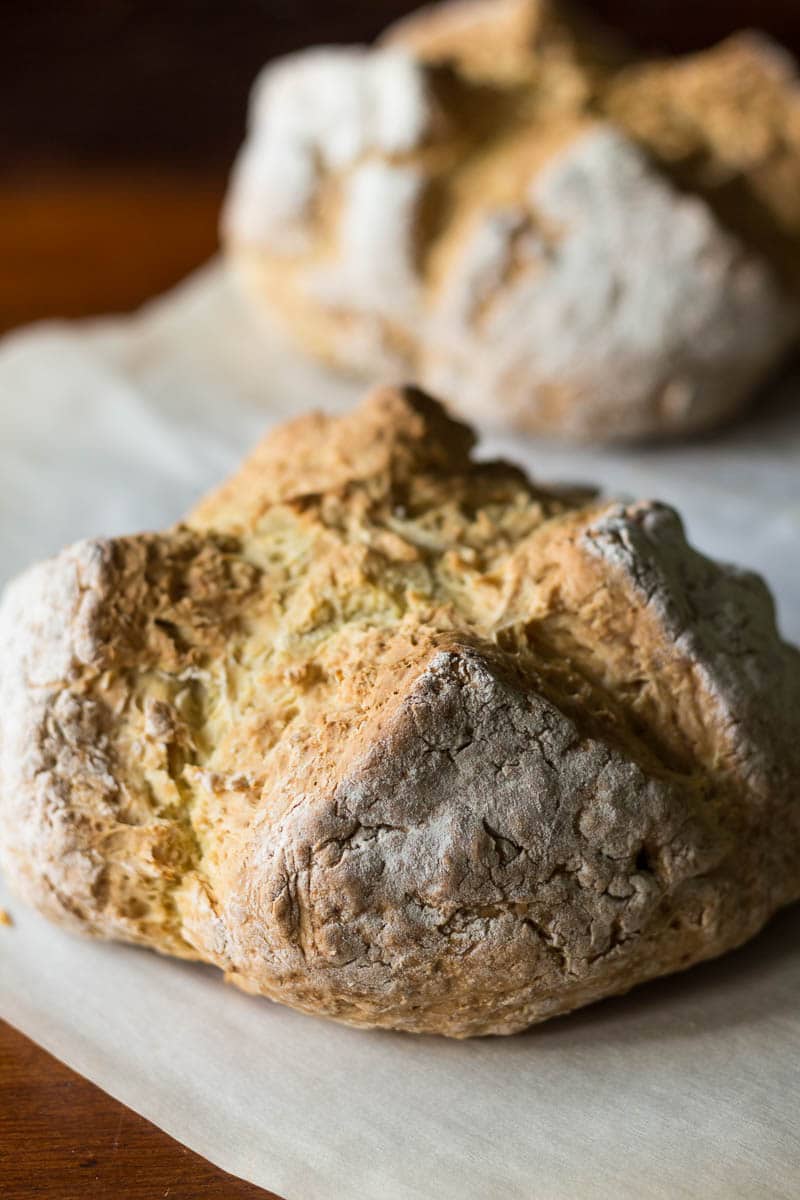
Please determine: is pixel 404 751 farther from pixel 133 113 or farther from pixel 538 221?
pixel 133 113

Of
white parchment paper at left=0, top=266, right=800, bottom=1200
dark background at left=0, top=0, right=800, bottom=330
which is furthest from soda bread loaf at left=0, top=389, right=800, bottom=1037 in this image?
dark background at left=0, top=0, right=800, bottom=330

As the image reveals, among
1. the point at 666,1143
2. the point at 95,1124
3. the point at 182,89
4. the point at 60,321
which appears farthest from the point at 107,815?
the point at 182,89

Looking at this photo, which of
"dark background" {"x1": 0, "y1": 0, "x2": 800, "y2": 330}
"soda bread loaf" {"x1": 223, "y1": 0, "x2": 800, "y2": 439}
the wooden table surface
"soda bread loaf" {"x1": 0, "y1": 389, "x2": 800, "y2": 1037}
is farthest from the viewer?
"dark background" {"x1": 0, "y1": 0, "x2": 800, "y2": 330}

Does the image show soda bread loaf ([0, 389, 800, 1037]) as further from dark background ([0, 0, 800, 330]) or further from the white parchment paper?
dark background ([0, 0, 800, 330])

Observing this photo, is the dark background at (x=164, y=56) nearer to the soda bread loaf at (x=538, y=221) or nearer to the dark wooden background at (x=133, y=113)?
the dark wooden background at (x=133, y=113)

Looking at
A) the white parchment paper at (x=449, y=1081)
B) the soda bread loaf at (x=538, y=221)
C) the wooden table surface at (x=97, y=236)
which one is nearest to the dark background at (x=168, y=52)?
the wooden table surface at (x=97, y=236)

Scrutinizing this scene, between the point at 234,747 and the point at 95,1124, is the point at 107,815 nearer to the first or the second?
the point at 234,747
